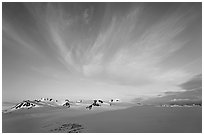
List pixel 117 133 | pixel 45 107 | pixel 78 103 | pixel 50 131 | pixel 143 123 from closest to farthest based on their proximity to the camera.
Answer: pixel 117 133 → pixel 50 131 → pixel 143 123 → pixel 45 107 → pixel 78 103

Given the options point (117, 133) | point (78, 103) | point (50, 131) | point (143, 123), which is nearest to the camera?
point (117, 133)

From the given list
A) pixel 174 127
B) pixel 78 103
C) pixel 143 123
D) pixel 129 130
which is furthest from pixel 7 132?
pixel 78 103

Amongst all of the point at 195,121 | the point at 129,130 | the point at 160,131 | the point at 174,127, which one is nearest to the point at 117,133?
the point at 129,130

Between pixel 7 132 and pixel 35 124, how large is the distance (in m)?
1.45

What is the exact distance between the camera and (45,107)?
1493 centimetres

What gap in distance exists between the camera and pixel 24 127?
350 inches

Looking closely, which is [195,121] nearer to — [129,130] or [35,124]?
[129,130]

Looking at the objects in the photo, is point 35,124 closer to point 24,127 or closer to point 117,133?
point 24,127

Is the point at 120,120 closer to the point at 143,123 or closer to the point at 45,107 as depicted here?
the point at 143,123

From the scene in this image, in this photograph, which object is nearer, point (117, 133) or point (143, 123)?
point (117, 133)

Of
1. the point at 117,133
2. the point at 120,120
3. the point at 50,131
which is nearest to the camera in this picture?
the point at 117,133

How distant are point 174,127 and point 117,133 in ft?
8.85

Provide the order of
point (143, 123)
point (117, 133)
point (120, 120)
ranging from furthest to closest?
point (120, 120) < point (143, 123) < point (117, 133)

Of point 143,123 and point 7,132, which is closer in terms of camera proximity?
point 7,132
